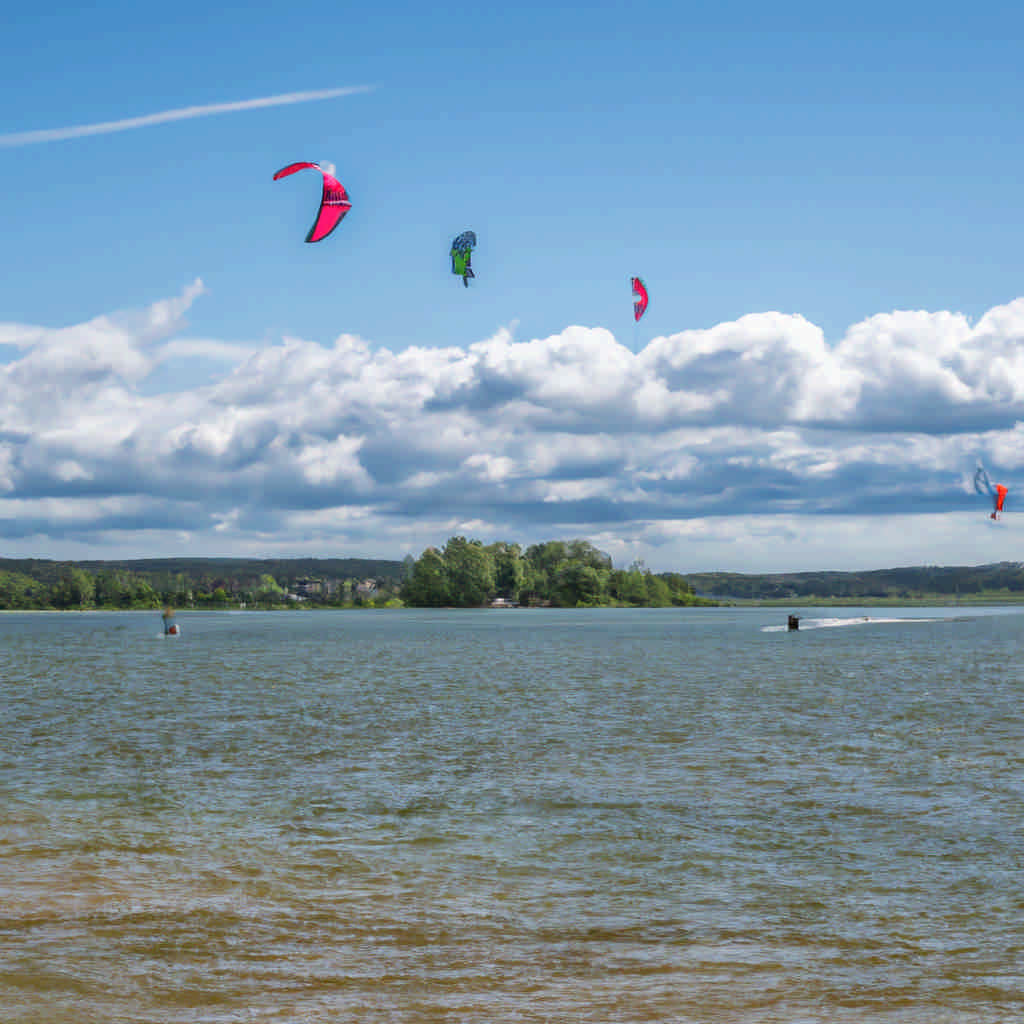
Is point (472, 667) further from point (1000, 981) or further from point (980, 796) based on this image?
point (1000, 981)

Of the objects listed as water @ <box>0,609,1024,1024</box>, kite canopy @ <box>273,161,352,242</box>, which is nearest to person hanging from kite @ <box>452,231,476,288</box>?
kite canopy @ <box>273,161,352,242</box>

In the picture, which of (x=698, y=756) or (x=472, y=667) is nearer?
(x=698, y=756)

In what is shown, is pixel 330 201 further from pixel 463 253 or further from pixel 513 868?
pixel 513 868

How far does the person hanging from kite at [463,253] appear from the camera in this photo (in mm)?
49250

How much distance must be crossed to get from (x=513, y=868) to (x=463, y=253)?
3776cm

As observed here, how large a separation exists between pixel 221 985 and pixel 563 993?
351cm

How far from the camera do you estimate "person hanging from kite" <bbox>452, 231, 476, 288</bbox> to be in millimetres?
49250

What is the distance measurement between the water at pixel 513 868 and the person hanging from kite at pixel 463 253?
20.7 m

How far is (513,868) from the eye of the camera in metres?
16.7

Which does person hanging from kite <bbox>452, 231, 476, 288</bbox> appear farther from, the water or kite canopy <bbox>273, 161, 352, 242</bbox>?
the water

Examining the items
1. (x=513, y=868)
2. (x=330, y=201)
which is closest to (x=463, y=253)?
(x=330, y=201)

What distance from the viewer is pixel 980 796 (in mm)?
22844

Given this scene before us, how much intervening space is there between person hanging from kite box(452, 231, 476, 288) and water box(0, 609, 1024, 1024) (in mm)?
20701

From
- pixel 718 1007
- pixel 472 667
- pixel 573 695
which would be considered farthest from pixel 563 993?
pixel 472 667
